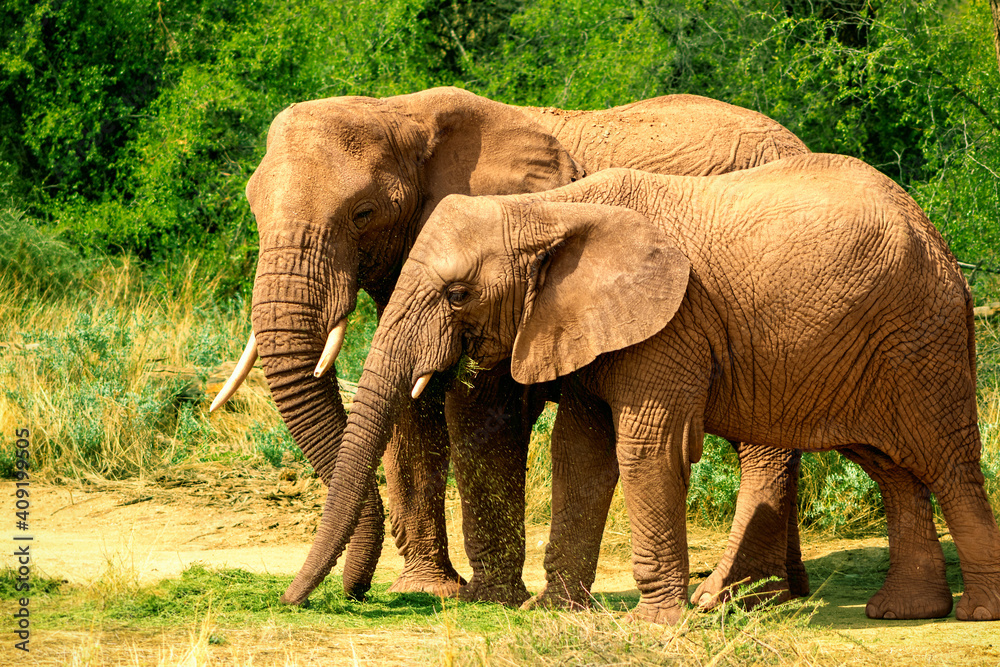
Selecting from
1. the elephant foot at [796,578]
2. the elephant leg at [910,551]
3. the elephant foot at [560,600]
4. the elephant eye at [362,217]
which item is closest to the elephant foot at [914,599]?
the elephant leg at [910,551]

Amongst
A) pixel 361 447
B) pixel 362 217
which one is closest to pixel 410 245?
pixel 362 217

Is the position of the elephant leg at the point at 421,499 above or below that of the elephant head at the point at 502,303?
below

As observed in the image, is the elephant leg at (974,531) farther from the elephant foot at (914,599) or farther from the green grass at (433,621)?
the green grass at (433,621)

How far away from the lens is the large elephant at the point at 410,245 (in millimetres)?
6414

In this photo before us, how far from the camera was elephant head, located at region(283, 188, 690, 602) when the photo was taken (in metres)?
5.80

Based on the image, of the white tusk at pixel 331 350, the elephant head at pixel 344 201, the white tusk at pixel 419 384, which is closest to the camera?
the white tusk at pixel 419 384

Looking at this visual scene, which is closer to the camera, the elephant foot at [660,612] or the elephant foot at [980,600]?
the elephant foot at [660,612]

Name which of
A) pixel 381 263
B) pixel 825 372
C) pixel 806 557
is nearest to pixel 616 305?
pixel 825 372

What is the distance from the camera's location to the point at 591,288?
19.5 ft

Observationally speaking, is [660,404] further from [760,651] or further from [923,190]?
[923,190]

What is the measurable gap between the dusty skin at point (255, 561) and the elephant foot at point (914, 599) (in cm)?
8

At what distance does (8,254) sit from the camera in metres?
14.0

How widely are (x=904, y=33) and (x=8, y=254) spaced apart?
9.60 metres

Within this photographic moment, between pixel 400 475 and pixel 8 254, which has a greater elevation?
pixel 8 254
